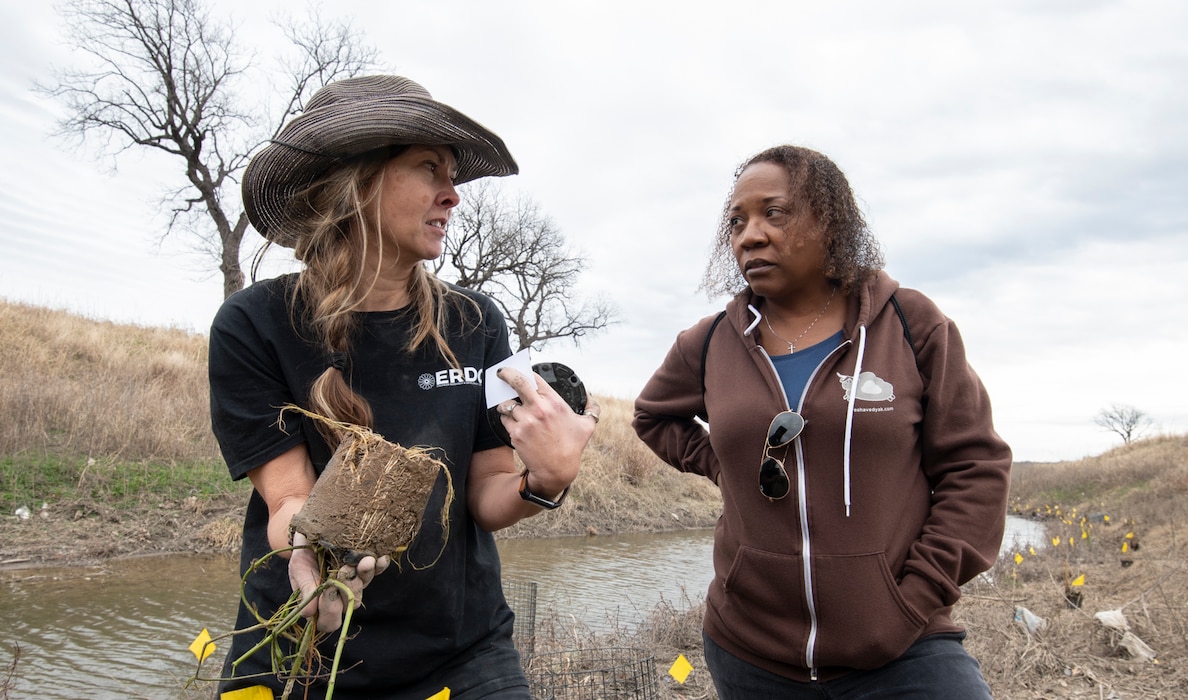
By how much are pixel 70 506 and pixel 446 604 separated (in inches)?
342

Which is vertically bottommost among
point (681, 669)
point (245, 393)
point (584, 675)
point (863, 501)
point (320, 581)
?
point (584, 675)

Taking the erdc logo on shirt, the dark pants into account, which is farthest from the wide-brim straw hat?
the dark pants

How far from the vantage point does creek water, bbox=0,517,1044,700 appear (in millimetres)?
4605

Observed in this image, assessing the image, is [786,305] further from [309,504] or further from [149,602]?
[149,602]

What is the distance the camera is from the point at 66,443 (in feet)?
30.5

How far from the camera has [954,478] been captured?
199 centimetres

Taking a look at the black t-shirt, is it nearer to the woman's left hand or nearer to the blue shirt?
the woman's left hand

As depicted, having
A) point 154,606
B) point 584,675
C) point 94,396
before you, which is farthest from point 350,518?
point 94,396

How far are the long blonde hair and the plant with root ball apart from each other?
25 cm

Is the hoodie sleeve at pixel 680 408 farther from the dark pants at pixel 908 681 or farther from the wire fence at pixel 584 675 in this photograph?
the wire fence at pixel 584 675

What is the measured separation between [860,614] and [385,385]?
1.30 m

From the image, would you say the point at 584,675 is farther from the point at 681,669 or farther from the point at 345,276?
the point at 345,276

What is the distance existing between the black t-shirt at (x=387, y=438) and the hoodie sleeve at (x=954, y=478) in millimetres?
1077

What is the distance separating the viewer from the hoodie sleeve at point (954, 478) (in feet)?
6.20
